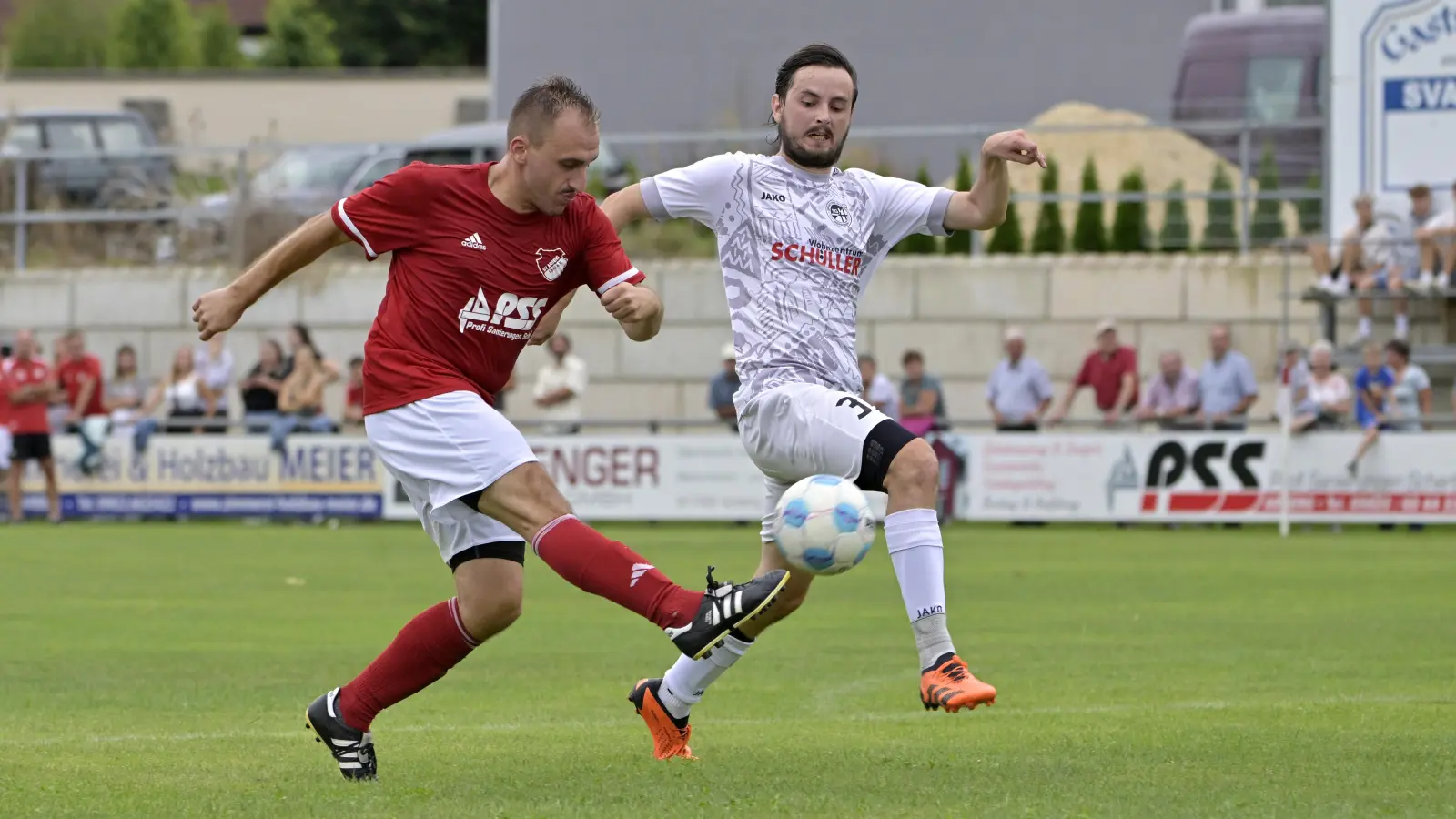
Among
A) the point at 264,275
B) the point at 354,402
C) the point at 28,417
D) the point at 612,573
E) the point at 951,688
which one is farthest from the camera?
the point at 354,402

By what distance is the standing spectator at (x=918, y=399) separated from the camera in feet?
74.8

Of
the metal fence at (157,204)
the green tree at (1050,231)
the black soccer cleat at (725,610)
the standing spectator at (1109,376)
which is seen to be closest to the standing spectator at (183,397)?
the metal fence at (157,204)

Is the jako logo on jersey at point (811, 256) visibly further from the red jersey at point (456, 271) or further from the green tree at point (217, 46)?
the green tree at point (217, 46)

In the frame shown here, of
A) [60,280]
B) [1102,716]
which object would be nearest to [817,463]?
[1102,716]

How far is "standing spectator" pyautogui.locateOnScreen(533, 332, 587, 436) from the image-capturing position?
2459cm

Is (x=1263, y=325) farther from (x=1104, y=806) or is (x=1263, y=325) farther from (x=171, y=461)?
(x=1104, y=806)

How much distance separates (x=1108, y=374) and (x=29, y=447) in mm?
12491

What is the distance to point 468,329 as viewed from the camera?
673 cm

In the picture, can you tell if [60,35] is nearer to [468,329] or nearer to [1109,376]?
[1109,376]

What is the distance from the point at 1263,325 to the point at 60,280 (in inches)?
649

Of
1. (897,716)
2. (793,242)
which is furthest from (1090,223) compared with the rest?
(793,242)

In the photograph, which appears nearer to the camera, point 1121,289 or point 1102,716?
point 1102,716

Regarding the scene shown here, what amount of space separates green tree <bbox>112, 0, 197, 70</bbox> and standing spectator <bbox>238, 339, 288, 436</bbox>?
146 feet

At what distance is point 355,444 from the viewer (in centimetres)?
2442
